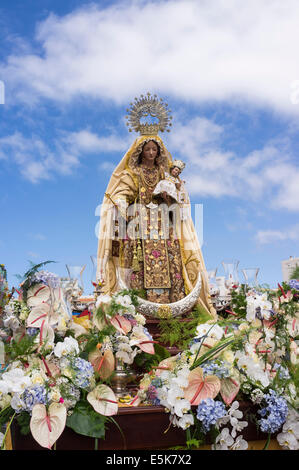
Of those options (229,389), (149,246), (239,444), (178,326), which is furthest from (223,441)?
(149,246)

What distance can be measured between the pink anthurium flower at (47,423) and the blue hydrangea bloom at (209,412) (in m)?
0.73

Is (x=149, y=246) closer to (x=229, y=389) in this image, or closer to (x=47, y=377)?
(x=229, y=389)

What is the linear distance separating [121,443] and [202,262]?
199 inches

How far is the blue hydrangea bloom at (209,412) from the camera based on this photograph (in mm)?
2365

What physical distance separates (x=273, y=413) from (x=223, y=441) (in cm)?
34

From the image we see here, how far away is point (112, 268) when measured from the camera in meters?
6.92

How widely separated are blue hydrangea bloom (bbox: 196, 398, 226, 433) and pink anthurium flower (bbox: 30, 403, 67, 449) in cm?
73

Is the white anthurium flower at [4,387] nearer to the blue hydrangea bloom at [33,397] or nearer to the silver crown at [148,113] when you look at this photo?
the blue hydrangea bloom at [33,397]

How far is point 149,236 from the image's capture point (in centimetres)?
689

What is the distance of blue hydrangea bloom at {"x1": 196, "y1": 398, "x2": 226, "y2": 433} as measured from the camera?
2365mm

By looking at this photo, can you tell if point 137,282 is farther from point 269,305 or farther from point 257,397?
point 257,397

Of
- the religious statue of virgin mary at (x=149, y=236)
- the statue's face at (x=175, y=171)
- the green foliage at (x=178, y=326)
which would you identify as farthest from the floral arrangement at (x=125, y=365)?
the statue's face at (x=175, y=171)

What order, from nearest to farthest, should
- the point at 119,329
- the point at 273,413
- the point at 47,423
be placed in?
the point at 47,423 → the point at 273,413 → the point at 119,329
